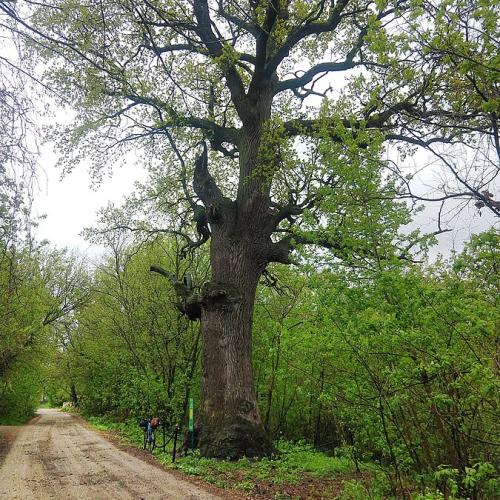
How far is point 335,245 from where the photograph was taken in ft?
17.8

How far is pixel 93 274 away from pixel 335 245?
89.2 feet

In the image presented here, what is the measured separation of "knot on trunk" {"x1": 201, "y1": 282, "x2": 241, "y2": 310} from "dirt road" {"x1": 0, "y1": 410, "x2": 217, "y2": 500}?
3.31 meters

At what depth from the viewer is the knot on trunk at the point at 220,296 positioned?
938cm

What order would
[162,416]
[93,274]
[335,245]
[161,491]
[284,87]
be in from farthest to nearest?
[93,274]
[162,416]
[284,87]
[161,491]
[335,245]

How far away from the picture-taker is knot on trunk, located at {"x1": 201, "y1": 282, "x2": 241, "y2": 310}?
9.38 meters

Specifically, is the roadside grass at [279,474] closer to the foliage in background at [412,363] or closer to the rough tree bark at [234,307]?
the rough tree bark at [234,307]

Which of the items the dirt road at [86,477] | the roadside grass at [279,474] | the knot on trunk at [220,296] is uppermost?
the knot on trunk at [220,296]

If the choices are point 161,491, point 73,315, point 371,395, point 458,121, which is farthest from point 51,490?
point 73,315

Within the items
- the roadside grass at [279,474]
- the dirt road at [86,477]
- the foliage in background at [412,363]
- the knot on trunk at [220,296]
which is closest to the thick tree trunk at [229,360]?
the knot on trunk at [220,296]

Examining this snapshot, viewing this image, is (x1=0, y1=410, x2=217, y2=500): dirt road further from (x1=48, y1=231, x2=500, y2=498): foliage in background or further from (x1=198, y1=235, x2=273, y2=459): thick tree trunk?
(x1=48, y1=231, x2=500, y2=498): foliage in background

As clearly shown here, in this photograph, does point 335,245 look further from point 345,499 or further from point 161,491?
point 161,491

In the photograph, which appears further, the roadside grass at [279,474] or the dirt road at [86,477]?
the dirt road at [86,477]

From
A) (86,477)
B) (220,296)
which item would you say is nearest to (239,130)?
(220,296)

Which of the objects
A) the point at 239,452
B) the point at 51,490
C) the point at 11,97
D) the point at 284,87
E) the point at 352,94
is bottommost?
the point at 51,490
